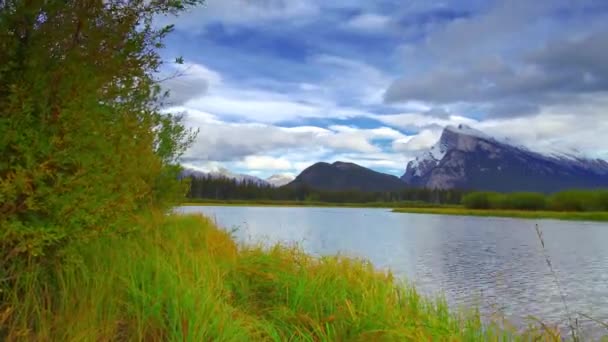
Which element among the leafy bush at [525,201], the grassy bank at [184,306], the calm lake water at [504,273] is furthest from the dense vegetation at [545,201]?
the grassy bank at [184,306]

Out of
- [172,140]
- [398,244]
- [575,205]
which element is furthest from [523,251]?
[575,205]

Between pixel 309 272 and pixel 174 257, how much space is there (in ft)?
10.1

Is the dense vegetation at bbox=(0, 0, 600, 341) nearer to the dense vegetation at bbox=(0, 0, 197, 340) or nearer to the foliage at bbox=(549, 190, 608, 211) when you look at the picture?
the dense vegetation at bbox=(0, 0, 197, 340)

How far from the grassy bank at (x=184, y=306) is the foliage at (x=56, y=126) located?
53cm

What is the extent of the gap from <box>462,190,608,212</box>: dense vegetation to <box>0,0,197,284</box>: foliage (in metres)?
128

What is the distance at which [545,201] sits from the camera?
126 m

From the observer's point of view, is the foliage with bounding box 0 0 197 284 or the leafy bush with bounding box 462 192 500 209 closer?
the foliage with bounding box 0 0 197 284

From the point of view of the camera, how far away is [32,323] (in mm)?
4918

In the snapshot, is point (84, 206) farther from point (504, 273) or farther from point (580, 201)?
point (580, 201)

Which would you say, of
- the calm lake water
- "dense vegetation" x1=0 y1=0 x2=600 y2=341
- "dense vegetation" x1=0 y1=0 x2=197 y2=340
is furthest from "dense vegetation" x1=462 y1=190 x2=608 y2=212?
"dense vegetation" x1=0 y1=0 x2=197 y2=340

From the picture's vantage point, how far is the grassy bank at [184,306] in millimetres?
A: 4957

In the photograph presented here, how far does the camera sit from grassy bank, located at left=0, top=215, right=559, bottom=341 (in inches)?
195

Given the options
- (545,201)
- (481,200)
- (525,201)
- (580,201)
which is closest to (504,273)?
(580,201)

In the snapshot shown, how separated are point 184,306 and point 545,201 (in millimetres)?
137244
